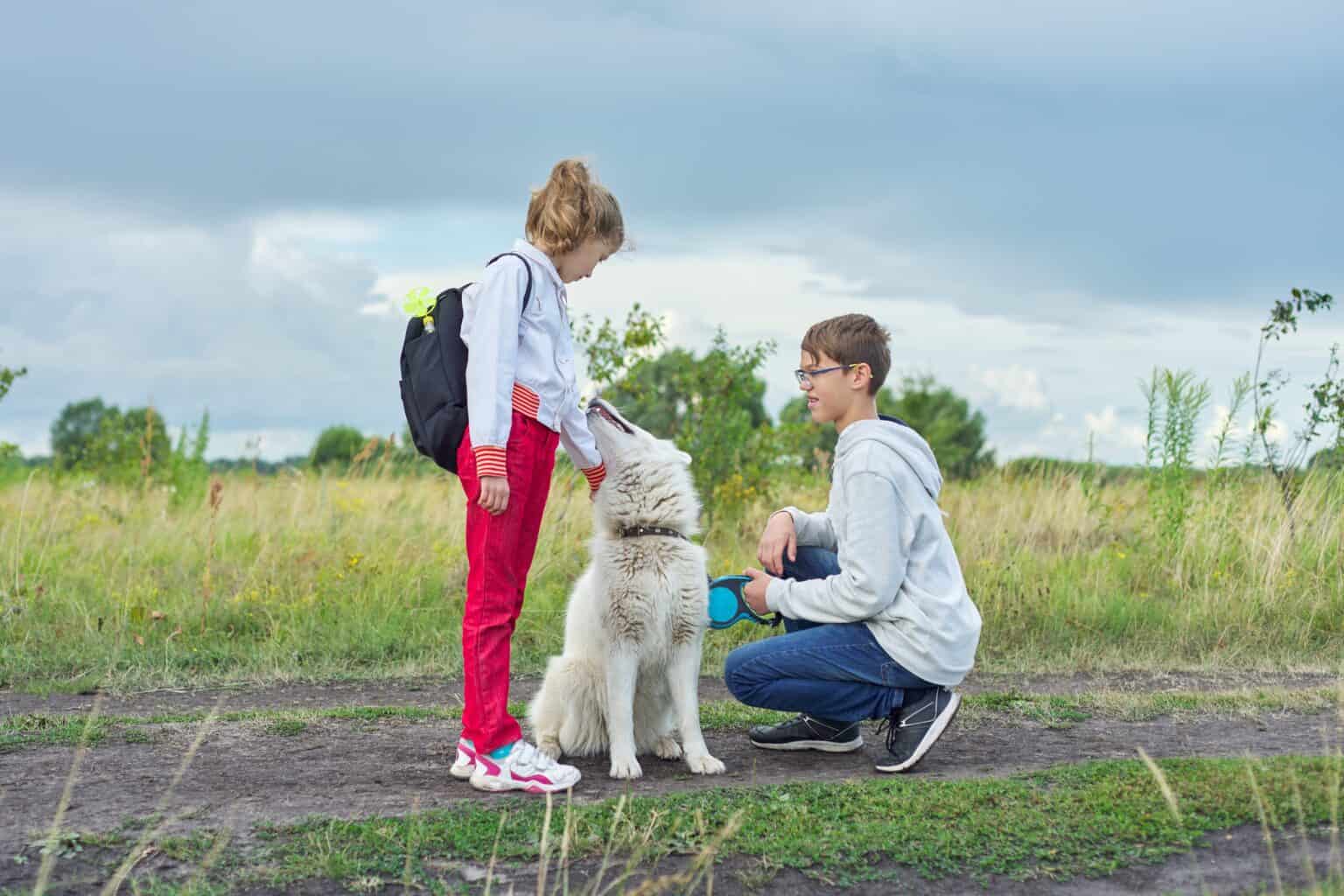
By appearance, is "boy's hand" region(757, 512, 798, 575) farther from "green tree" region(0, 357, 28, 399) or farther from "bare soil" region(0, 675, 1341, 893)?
"green tree" region(0, 357, 28, 399)

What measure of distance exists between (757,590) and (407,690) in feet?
9.38

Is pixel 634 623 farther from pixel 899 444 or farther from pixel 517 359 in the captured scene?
pixel 899 444

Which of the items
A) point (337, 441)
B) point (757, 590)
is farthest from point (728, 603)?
point (337, 441)

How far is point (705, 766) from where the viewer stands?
4422 millimetres

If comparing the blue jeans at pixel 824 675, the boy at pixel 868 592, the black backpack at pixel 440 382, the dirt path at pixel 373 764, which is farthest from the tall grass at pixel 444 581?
the black backpack at pixel 440 382

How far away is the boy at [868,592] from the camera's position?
13.9 feet

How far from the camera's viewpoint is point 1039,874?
345 cm

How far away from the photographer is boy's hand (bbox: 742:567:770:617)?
4.52 meters

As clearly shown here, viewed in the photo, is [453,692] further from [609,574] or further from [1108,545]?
[1108,545]

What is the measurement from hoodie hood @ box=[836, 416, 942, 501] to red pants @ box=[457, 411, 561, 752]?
1.07 meters

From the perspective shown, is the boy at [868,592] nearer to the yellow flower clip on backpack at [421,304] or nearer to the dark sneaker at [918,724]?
the dark sneaker at [918,724]

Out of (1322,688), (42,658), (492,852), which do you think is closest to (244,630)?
(42,658)

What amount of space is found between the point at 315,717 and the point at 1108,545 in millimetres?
6534

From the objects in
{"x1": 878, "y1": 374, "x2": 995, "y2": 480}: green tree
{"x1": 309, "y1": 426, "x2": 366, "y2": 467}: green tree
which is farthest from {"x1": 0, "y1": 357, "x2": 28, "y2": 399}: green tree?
{"x1": 878, "y1": 374, "x2": 995, "y2": 480}: green tree
